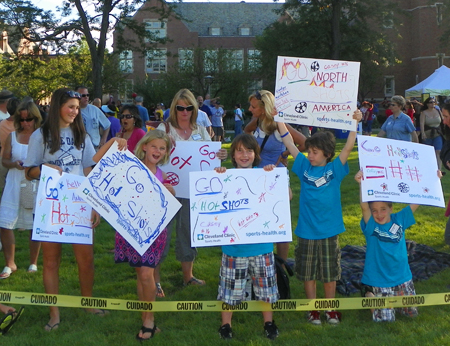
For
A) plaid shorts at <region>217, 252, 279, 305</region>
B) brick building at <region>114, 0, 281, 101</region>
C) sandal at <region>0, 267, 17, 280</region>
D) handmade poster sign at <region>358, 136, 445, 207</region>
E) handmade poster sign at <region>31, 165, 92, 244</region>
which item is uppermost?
brick building at <region>114, 0, 281, 101</region>

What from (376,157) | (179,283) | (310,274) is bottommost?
(179,283)

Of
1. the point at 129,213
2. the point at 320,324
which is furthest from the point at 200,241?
the point at 320,324

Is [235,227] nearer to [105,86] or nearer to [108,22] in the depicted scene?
[108,22]

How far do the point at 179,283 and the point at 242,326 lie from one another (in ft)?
4.60

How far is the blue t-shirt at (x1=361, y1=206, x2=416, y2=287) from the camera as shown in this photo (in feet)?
15.3

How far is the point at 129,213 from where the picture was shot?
170 inches

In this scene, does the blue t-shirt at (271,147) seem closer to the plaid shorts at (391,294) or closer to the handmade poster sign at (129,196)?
the handmade poster sign at (129,196)

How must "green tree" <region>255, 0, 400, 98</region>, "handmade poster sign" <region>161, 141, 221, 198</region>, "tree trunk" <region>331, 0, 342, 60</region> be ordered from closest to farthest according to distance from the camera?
1. "handmade poster sign" <region>161, 141, 221, 198</region>
2. "tree trunk" <region>331, 0, 342, 60</region>
3. "green tree" <region>255, 0, 400, 98</region>

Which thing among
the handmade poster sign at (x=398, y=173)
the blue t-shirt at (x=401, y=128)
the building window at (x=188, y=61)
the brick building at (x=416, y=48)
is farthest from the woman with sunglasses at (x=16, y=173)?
the brick building at (x=416, y=48)

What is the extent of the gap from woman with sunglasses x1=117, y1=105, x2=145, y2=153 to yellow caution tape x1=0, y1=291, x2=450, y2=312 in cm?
223

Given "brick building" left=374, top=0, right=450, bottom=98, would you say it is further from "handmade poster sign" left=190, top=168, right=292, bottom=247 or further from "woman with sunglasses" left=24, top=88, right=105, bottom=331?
"woman with sunglasses" left=24, top=88, right=105, bottom=331

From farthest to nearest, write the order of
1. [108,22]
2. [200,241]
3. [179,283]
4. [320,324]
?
[108,22]
[179,283]
[320,324]
[200,241]

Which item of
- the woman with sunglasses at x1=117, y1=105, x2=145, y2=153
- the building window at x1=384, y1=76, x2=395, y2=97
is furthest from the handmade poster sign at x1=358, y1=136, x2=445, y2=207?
the building window at x1=384, y1=76, x2=395, y2=97

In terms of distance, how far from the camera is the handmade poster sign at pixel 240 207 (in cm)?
429
